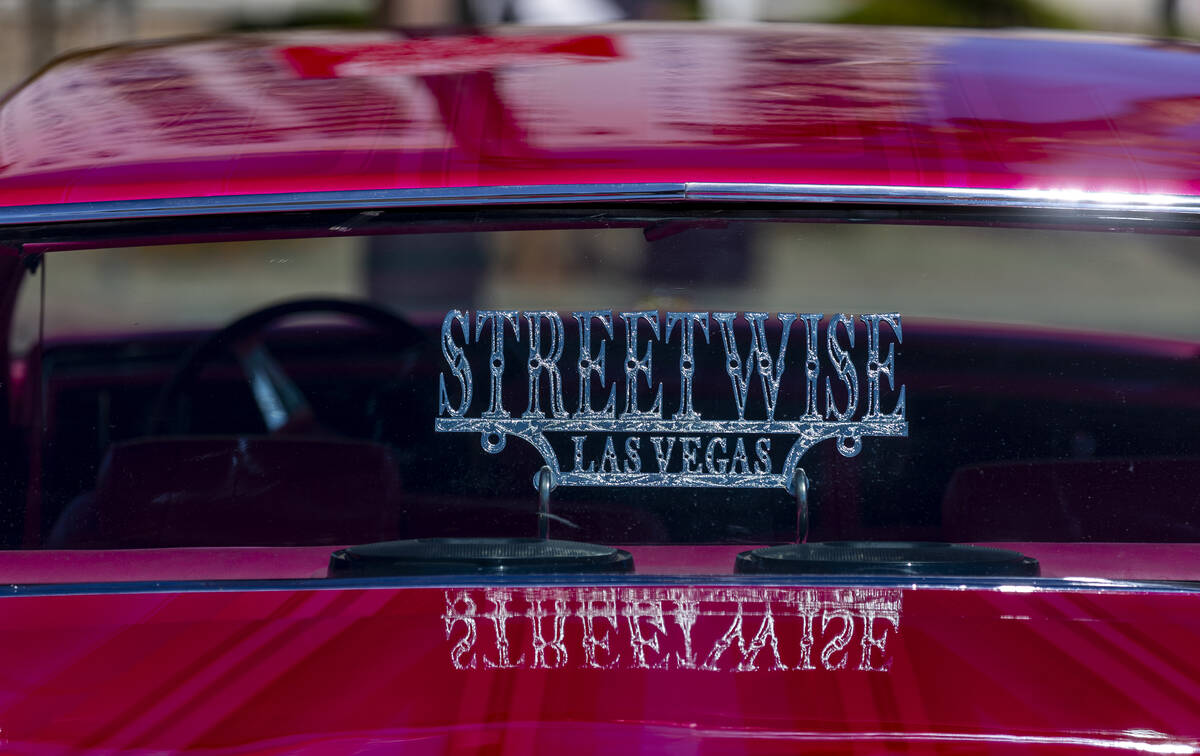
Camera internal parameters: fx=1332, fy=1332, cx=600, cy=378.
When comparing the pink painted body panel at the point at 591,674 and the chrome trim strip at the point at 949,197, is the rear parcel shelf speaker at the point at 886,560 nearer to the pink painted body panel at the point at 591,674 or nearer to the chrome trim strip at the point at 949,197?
the pink painted body panel at the point at 591,674

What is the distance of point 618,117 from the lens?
1659mm

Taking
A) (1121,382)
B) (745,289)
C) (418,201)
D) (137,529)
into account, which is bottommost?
(137,529)

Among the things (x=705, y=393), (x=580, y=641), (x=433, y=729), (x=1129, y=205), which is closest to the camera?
(x=433, y=729)

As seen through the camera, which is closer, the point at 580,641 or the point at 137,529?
the point at 580,641

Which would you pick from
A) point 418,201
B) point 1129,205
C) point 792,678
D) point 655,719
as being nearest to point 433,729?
point 655,719

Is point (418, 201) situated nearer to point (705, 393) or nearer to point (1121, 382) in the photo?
point (705, 393)

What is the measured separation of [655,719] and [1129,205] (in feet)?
2.87

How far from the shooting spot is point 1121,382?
1921 millimetres

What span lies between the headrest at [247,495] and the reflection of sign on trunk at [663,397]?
20cm

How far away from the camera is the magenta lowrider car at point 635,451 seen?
1.13 m

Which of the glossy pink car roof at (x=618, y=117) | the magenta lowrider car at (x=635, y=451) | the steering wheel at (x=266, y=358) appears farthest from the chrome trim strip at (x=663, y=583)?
the steering wheel at (x=266, y=358)

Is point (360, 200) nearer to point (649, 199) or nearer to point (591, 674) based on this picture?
point (649, 199)

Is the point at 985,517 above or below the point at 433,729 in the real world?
below

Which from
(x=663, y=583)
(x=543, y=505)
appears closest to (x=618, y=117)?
(x=543, y=505)
